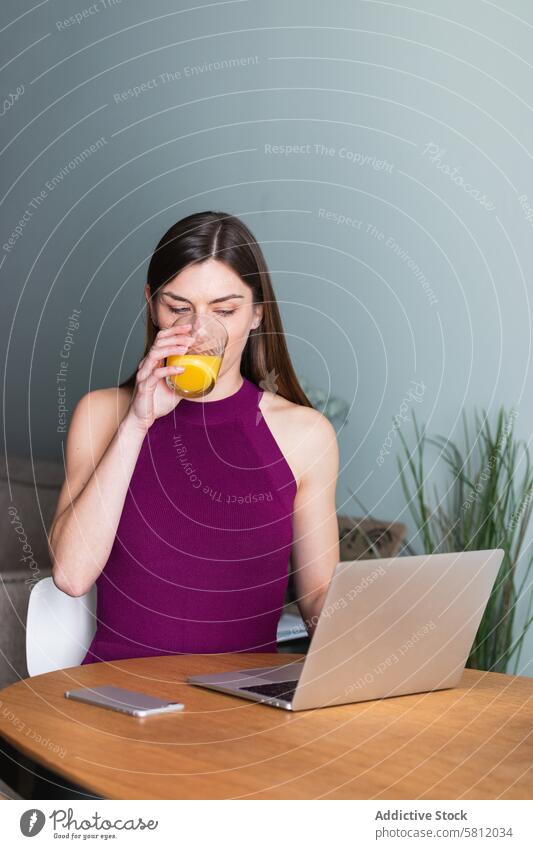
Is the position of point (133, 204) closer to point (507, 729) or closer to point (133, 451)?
point (133, 451)

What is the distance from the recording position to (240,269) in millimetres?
1862

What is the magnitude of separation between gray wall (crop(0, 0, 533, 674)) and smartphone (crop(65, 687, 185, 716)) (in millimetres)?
1436

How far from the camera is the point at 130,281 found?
3.42m

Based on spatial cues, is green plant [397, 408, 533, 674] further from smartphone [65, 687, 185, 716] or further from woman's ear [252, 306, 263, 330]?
smartphone [65, 687, 185, 716]

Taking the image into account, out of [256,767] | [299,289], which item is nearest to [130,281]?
[299,289]

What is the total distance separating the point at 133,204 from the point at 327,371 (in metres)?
0.95

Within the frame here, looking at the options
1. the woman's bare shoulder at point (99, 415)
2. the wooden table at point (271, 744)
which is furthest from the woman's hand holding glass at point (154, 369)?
the wooden table at point (271, 744)

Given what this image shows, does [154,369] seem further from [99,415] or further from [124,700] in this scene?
[124,700]

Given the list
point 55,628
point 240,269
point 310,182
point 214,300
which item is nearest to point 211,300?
point 214,300

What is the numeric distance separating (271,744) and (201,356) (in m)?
0.74

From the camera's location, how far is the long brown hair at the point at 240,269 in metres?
1.82

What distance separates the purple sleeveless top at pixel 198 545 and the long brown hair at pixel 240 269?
13 cm

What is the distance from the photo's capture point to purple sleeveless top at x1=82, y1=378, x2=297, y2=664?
173 centimetres

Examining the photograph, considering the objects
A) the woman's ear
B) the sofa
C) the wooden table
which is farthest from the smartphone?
the sofa
